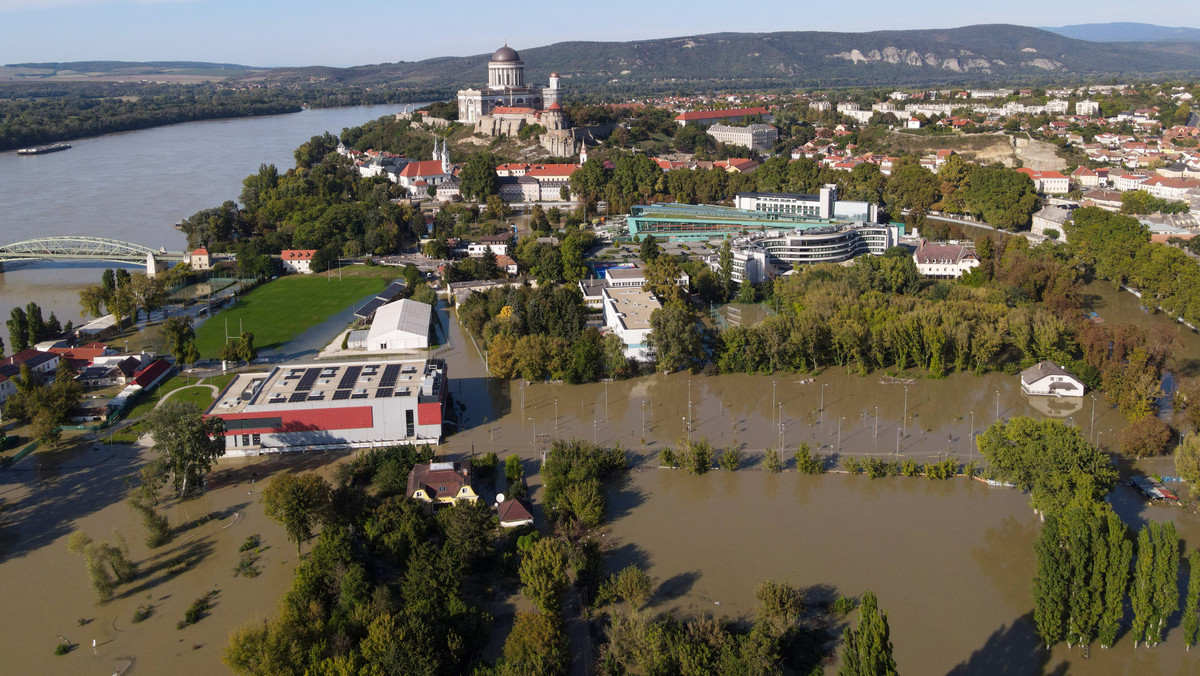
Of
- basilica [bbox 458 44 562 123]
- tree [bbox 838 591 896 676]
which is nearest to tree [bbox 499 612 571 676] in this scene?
tree [bbox 838 591 896 676]

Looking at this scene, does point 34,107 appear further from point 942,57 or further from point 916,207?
point 942,57

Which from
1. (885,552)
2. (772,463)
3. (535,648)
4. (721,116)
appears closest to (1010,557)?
(885,552)

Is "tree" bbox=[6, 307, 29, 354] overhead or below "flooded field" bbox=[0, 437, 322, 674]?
overhead

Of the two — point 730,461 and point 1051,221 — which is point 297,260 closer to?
point 730,461

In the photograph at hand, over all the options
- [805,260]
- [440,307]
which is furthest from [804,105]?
[440,307]

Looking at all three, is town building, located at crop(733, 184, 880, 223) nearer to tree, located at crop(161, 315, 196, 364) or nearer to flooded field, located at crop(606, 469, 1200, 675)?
flooded field, located at crop(606, 469, 1200, 675)

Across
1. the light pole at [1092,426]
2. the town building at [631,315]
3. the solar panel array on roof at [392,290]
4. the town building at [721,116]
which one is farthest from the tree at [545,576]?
the town building at [721,116]
